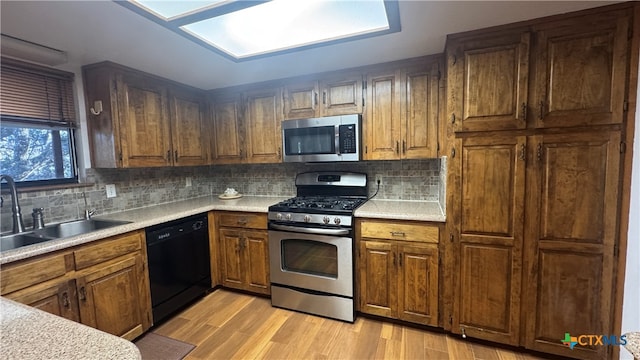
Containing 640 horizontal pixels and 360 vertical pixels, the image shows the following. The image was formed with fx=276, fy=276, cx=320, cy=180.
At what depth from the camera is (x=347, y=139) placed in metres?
2.40

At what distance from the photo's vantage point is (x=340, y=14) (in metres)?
1.53

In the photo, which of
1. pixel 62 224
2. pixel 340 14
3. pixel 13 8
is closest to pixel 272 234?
pixel 62 224

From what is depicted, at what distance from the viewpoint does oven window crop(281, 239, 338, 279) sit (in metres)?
2.28

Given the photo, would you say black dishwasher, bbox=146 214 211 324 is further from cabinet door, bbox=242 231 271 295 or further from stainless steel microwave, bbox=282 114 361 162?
stainless steel microwave, bbox=282 114 361 162

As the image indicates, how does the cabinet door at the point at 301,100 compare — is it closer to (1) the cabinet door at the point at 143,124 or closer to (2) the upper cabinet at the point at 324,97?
(2) the upper cabinet at the point at 324,97

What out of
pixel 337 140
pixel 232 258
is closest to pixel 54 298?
pixel 232 258

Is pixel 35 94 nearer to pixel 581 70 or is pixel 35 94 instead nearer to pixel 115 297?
pixel 115 297

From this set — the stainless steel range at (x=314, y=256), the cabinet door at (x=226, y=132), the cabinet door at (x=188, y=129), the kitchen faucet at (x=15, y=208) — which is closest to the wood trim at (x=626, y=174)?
the stainless steel range at (x=314, y=256)

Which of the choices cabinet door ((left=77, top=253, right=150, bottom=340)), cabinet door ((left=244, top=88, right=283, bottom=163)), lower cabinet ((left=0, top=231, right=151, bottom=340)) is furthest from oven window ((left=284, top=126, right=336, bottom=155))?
cabinet door ((left=77, top=253, right=150, bottom=340))

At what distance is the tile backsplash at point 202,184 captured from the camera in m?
2.10

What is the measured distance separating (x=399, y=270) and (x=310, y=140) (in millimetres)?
1348

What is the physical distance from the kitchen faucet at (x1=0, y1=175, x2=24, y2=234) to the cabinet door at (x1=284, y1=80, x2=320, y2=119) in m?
2.00

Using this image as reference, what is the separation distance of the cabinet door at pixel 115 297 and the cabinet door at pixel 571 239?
2710 mm

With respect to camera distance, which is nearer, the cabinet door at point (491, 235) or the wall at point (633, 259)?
the wall at point (633, 259)
